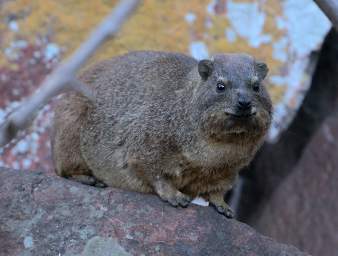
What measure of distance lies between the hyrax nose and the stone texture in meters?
3.31

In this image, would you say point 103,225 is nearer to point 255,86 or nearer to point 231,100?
point 231,100

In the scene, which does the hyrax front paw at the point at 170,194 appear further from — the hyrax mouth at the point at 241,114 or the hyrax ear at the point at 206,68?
the hyrax ear at the point at 206,68

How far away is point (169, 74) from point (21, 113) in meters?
3.76

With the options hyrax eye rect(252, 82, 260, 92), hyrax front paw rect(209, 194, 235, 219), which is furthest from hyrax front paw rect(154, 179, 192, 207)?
hyrax eye rect(252, 82, 260, 92)

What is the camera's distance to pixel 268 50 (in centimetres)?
781

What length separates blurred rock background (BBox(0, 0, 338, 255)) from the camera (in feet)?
24.8

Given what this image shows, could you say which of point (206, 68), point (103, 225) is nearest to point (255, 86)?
point (206, 68)

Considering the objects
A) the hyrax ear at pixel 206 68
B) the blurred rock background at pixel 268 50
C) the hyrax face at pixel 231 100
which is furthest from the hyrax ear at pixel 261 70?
the blurred rock background at pixel 268 50

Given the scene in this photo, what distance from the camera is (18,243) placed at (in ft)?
14.5

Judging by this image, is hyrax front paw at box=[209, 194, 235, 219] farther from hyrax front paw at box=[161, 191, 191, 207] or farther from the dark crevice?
the dark crevice

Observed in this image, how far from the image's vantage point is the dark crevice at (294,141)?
7.94m

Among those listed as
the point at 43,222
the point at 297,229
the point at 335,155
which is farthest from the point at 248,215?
the point at 43,222

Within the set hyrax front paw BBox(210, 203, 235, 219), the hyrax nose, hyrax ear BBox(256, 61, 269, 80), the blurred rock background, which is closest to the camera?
the hyrax nose

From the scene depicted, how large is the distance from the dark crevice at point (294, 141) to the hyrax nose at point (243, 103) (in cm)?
310
